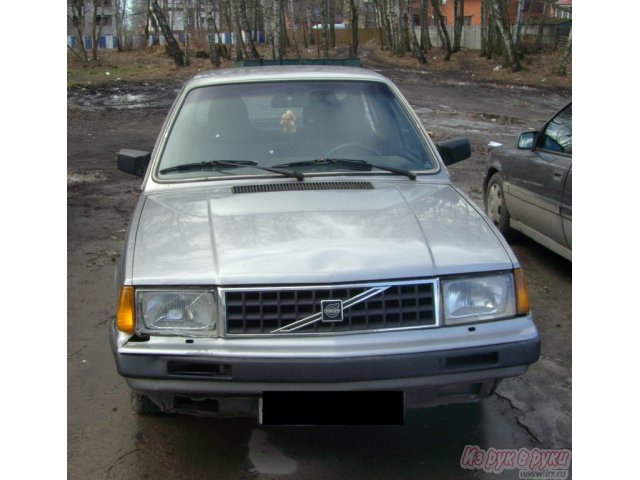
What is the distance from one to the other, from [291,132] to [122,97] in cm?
1913

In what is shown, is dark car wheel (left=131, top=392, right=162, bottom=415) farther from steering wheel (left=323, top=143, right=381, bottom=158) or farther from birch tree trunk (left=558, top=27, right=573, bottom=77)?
birch tree trunk (left=558, top=27, right=573, bottom=77)

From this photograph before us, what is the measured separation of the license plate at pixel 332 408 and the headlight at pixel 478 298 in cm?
41

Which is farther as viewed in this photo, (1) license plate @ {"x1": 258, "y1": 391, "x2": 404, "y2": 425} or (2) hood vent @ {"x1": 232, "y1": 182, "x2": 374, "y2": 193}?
(2) hood vent @ {"x1": 232, "y1": 182, "x2": 374, "y2": 193}

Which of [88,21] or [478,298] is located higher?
[88,21]

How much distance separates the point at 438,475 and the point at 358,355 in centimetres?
81

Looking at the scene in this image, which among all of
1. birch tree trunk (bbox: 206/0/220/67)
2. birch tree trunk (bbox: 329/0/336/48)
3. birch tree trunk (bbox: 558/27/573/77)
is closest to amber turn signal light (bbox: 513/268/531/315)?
birch tree trunk (bbox: 558/27/573/77)

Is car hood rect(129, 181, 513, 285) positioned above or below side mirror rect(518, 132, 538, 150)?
below

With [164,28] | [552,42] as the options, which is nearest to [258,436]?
[164,28]

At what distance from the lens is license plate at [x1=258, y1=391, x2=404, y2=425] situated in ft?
10.1

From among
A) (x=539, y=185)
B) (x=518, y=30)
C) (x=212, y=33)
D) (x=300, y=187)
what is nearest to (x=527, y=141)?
(x=539, y=185)

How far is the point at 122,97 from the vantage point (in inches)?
882

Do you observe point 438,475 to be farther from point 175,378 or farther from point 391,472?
point 175,378

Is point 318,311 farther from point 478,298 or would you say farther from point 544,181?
point 544,181

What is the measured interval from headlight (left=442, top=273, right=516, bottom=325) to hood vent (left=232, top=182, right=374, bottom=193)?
105cm
